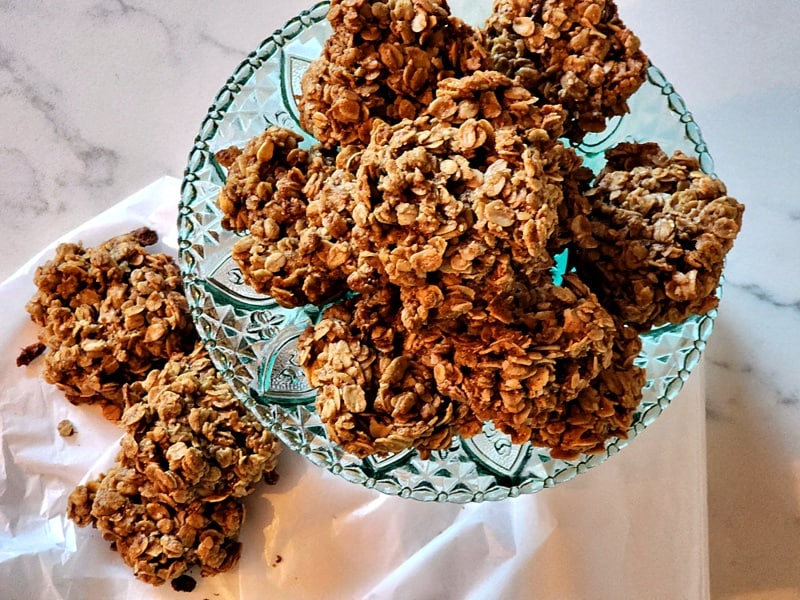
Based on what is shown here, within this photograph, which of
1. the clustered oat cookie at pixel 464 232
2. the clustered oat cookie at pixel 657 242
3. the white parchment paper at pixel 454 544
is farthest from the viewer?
the white parchment paper at pixel 454 544

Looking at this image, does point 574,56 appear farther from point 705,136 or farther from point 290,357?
point 705,136

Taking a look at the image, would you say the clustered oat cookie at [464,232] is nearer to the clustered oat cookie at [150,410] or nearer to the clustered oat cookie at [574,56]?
the clustered oat cookie at [574,56]

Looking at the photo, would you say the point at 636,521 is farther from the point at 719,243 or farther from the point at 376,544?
the point at 719,243

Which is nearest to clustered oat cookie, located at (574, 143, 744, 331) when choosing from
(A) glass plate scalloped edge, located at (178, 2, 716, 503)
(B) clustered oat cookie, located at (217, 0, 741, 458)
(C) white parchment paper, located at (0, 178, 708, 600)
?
(B) clustered oat cookie, located at (217, 0, 741, 458)

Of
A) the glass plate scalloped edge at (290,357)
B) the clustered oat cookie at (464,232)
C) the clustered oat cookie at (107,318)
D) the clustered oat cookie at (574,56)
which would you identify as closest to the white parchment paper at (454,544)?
the clustered oat cookie at (107,318)

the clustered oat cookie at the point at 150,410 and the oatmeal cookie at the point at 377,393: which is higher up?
the oatmeal cookie at the point at 377,393

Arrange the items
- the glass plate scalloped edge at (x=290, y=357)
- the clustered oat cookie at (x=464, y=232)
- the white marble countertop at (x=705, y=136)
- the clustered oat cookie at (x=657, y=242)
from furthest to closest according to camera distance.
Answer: the white marble countertop at (x=705, y=136), the glass plate scalloped edge at (x=290, y=357), the clustered oat cookie at (x=657, y=242), the clustered oat cookie at (x=464, y=232)
